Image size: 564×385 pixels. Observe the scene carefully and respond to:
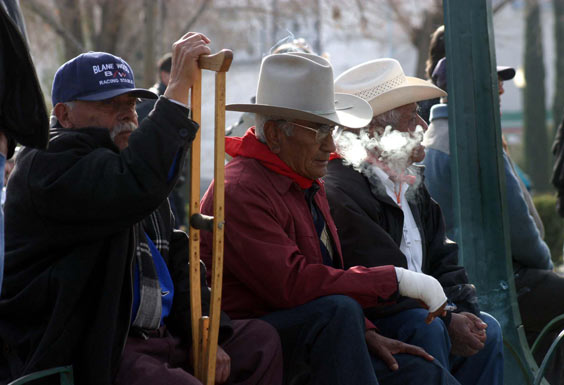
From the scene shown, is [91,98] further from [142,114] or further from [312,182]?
[142,114]

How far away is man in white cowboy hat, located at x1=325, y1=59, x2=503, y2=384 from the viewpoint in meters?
3.56

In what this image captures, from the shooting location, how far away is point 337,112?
3.71 meters

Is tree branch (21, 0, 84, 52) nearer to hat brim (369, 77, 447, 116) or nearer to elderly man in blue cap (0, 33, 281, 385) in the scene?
hat brim (369, 77, 447, 116)

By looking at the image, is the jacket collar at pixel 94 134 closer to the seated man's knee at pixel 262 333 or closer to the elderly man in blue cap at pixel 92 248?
the elderly man in blue cap at pixel 92 248

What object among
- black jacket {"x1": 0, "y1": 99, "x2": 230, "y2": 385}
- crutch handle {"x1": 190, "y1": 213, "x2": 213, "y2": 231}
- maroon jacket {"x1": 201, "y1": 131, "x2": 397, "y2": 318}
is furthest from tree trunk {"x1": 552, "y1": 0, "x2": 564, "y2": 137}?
black jacket {"x1": 0, "y1": 99, "x2": 230, "y2": 385}

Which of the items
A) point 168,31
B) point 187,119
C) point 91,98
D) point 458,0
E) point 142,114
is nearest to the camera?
point 187,119

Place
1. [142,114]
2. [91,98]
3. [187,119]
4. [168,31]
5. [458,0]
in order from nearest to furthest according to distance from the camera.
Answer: [187,119]
[91,98]
[458,0]
[142,114]
[168,31]

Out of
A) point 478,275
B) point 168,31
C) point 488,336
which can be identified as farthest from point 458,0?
point 168,31

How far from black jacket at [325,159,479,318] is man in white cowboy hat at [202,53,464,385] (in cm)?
14

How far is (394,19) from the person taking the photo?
19.8 m

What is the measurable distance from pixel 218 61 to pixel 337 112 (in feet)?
3.54

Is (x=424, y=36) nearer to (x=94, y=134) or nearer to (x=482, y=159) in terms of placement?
(x=482, y=159)

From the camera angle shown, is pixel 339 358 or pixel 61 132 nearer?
pixel 61 132

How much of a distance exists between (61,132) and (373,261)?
145 centimetres
